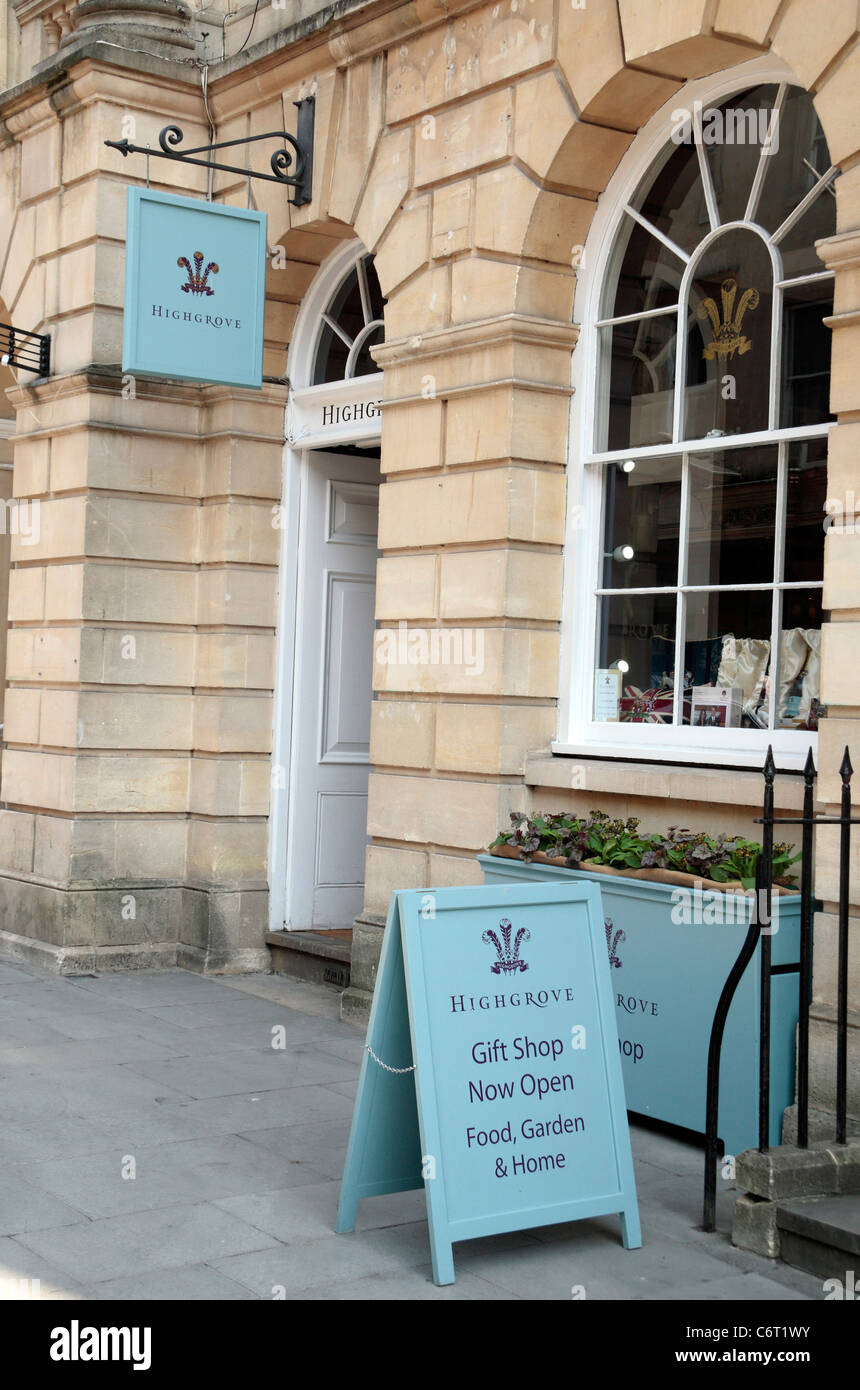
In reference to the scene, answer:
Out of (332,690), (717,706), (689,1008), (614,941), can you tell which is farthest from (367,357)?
(689,1008)

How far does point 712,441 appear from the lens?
6.84 m

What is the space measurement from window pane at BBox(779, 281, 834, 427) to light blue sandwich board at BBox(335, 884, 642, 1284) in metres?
2.56

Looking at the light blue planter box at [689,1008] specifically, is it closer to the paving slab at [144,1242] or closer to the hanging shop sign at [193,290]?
the paving slab at [144,1242]

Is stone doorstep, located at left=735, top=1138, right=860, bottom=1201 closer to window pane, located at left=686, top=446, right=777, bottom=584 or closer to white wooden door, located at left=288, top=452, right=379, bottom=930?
window pane, located at left=686, top=446, right=777, bottom=584

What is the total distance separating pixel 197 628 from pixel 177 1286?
226 inches

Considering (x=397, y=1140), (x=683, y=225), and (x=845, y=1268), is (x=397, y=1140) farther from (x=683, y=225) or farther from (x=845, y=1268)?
(x=683, y=225)

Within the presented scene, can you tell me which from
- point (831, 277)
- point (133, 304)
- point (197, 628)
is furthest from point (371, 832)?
point (831, 277)

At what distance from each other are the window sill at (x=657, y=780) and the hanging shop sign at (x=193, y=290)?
2961mm

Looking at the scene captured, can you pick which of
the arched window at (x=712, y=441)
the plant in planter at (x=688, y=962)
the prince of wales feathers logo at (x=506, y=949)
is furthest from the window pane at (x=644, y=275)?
the prince of wales feathers logo at (x=506, y=949)

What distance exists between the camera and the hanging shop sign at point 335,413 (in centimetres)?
898

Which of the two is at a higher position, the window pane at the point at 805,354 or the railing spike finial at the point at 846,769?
the window pane at the point at 805,354

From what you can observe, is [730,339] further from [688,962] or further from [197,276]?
[197,276]

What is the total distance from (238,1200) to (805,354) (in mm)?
4085

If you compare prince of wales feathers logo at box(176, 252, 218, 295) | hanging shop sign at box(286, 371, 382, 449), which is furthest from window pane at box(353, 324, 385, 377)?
prince of wales feathers logo at box(176, 252, 218, 295)
